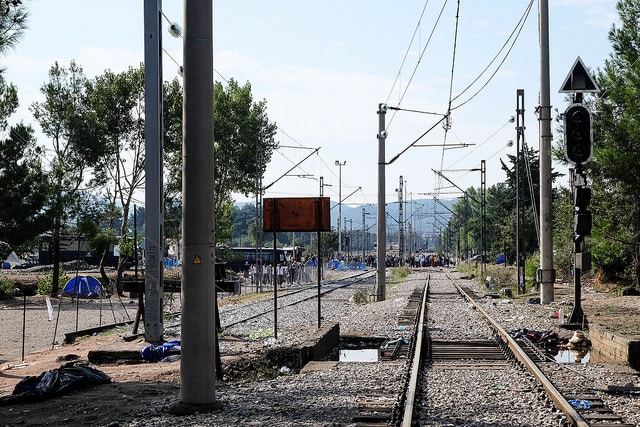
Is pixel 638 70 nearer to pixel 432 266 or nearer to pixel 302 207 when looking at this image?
pixel 302 207

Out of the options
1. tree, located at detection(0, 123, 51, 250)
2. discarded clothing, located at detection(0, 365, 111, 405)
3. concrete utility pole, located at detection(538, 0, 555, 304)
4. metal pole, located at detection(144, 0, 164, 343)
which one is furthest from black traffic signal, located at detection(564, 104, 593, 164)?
tree, located at detection(0, 123, 51, 250)

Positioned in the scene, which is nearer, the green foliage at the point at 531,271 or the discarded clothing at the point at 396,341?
the discarded clothing at the point at 396,341

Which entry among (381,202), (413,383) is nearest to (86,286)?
(381,202)

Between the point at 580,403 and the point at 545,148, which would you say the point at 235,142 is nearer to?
the point at 545,148

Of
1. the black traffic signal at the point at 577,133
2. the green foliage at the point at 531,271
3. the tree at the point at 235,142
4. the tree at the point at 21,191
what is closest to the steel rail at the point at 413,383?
the black traffic signal at the point at 577,133

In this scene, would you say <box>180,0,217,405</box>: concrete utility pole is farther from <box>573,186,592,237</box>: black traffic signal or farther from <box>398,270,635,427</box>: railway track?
<box>573,186,592,237</box>: black traffic signal

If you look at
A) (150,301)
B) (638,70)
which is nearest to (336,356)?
(150,301)

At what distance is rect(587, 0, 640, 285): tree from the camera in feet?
73.9

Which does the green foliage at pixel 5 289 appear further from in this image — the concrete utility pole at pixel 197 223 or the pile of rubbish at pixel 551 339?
the concrete utility pole at pixel 197 223

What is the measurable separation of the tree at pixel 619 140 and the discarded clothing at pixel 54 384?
1548 cm

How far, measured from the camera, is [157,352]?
52.6ft

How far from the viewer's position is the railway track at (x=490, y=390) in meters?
8.60

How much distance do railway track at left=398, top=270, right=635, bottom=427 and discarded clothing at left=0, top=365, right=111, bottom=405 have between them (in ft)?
14.6

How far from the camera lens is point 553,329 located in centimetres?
1898
